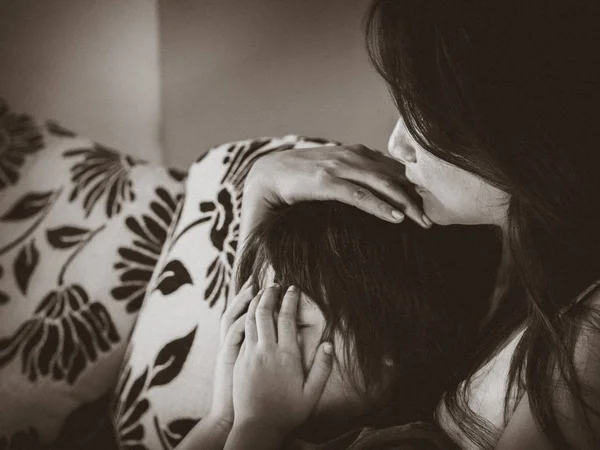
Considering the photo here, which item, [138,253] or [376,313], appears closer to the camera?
[376,313]

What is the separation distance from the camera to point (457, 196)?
0.64 meters

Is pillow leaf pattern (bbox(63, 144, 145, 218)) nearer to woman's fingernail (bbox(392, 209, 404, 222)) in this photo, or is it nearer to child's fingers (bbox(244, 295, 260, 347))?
child's fingers (bbox(244, 295, 260, 347))

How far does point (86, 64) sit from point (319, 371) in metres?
1.29

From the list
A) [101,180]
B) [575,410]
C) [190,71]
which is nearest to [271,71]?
[190,71]

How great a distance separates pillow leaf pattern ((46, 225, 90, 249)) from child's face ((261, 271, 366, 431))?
43cm

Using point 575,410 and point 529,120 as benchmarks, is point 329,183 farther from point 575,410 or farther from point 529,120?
point 575,410

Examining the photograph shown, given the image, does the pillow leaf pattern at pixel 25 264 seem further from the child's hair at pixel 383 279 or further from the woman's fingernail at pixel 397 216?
the woman's fingernail at pixel 397 216

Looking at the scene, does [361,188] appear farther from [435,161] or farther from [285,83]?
[285,83]

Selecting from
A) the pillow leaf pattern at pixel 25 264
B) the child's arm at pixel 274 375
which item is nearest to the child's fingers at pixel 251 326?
the child's arm at pixel 274 375

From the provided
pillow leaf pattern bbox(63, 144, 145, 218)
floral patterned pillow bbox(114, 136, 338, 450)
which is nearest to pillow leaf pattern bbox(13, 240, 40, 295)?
pillow leaf pattern bbox(63, 144, 145, 218)

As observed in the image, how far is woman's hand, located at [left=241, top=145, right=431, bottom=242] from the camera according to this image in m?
0.70

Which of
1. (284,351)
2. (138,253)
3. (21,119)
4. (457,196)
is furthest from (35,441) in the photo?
(457,196)

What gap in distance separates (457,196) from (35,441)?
870 millimetres

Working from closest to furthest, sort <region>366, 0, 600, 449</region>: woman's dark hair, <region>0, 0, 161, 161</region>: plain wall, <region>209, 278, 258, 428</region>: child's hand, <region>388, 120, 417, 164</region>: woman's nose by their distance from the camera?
<region>366, 0, 600, 449</region>: woman's dark hair
<region>388, 120, 417, 164</region>: woman's nose
<region>209, 278, 258, 428</region>: child's hand
<region>0, 0, 161, 161</region>: plain wall
